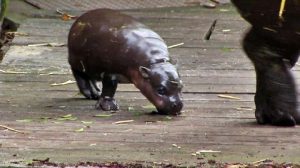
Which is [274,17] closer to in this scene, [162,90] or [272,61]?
[272,61]

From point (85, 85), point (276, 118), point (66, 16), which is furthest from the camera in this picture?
point (66, 16)

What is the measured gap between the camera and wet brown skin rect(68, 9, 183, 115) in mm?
4688

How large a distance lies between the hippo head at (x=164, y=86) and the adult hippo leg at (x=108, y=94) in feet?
0.69

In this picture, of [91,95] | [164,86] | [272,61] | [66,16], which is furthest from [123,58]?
[66,16]

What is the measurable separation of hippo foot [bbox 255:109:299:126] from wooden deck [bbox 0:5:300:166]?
0.05 m

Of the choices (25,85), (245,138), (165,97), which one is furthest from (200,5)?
(245,138)

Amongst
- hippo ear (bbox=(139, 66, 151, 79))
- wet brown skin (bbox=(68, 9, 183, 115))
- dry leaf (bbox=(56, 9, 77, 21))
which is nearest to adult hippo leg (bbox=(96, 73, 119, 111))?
wet brown skin (bbox=(68, 9, 183, 115))

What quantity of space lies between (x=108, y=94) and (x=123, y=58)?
0.76 feet

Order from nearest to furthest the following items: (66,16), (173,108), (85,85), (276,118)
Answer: (276,118)
(173,108)
(85,85)
(66,16)

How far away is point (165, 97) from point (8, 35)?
291cm

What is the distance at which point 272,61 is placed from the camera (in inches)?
178

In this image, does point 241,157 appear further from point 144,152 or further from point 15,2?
point 15,2

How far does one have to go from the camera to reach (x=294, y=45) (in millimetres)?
4422

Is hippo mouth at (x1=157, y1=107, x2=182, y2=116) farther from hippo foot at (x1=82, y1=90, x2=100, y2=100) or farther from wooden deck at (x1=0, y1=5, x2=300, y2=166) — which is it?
hippo foot at (x1=82, y1=90, x2=100, y2=100)
